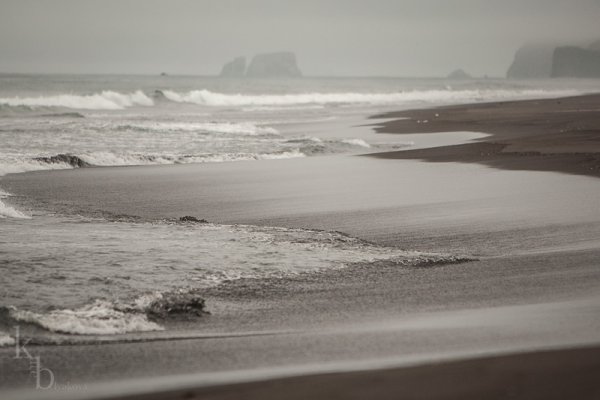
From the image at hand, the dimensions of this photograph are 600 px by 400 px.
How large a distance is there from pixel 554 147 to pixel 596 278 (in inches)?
364

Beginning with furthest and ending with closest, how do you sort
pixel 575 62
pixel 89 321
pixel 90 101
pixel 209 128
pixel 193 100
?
1. pixel 575 62
2. pixel 193 100
3. pixel 90 101
4. pixel 209 128
5. pixel 89 321

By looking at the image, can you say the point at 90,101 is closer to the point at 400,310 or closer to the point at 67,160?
the point at 67,160

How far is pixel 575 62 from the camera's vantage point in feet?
566

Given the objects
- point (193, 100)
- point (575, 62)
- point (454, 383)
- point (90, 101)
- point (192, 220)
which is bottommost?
point (192, 220)

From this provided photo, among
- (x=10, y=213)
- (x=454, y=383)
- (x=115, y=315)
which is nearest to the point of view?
(x=454, y=383)

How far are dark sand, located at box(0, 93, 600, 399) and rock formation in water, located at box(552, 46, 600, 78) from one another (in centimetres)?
17504

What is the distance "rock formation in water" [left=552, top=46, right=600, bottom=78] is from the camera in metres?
171

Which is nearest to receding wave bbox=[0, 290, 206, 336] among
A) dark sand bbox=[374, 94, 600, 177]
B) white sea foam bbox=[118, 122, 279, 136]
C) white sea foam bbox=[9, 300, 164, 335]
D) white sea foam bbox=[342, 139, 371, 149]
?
white sea foam bbox=[9, 300, 164, 335]

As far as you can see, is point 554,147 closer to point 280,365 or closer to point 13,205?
point 13,205

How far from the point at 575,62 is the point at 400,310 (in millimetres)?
182256

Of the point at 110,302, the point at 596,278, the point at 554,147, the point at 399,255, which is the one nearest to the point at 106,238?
the point at 110,302

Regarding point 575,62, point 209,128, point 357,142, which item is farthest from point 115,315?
point 575,62

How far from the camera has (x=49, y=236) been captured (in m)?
6.39

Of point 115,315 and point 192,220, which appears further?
point 192,220
